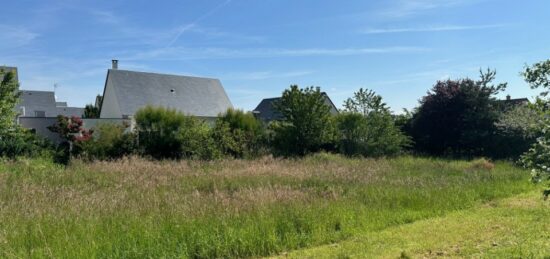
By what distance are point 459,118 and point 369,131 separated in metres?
4.85

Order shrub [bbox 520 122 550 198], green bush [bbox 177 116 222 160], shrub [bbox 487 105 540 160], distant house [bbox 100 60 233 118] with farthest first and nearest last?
distant house [bbox 100 60 233 118]
shrub [bbox 487 105 540 160]
green bush [bbox 177 116 222 160]
shrub [bbox 520 122 550 198]

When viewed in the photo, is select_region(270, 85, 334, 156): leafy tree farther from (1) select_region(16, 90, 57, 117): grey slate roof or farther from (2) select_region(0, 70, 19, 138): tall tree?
(1) select_region(16, 90, 57, 117): grey slate roof

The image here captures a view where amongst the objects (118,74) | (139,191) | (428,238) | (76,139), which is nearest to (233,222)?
(428,238)

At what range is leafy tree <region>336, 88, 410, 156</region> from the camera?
18359 mm

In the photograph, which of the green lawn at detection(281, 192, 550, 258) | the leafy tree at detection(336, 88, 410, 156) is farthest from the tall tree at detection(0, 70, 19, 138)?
the green lawn at detection(281, 192, 550, 258)

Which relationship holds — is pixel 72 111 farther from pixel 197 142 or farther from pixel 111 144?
pixel 197 142

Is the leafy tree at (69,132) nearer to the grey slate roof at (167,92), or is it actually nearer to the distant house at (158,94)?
the distant house at (158,94)

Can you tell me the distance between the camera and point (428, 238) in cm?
595

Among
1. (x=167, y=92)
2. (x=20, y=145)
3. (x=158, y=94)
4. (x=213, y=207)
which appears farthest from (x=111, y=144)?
(x=167, y=92)

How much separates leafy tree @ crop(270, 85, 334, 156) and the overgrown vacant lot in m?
6.36

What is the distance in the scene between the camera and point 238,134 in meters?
18.1

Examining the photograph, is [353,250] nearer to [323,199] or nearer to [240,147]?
[323,199]

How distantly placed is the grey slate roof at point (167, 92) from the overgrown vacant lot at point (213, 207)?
55.4 ft

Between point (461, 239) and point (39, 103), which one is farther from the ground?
point (39, 103)
